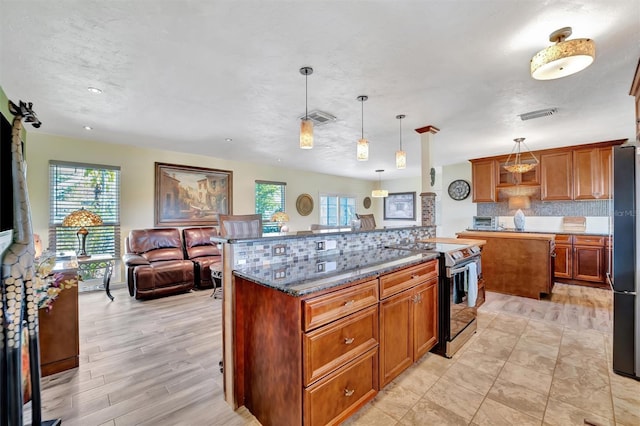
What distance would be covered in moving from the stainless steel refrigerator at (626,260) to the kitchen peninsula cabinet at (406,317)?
138cm

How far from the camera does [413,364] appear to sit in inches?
88.4

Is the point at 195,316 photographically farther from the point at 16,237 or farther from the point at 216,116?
the point at 216,116

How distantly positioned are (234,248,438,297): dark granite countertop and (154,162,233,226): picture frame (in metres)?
4.23

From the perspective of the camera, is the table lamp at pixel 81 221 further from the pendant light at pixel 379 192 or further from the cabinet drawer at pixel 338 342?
the pendant light at pixel 379 192

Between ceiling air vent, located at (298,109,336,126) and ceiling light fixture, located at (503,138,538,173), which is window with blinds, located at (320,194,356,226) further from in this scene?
ceiling air vent, located at (298,109,336,126)

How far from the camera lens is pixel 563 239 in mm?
4953

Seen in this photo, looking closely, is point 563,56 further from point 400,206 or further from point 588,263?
point 400,206

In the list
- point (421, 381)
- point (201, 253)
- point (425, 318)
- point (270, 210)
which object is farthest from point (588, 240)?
point (201, 253)

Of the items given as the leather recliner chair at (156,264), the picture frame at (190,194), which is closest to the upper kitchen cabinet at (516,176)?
the picture frame at (190,194)

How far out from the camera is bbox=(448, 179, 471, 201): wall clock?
684 centimetres

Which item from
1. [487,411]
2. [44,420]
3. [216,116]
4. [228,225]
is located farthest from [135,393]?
[216,116]

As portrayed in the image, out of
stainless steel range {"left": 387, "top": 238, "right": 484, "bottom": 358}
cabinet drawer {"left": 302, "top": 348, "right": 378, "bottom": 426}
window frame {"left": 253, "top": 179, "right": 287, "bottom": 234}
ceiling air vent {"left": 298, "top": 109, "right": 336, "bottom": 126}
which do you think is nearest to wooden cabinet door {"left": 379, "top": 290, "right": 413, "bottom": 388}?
cabinet drawer {"left": 302, "top": 348, "right": 378, "bottom": 426}

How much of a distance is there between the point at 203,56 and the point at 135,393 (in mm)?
2547

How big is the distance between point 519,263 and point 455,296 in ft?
8.18
